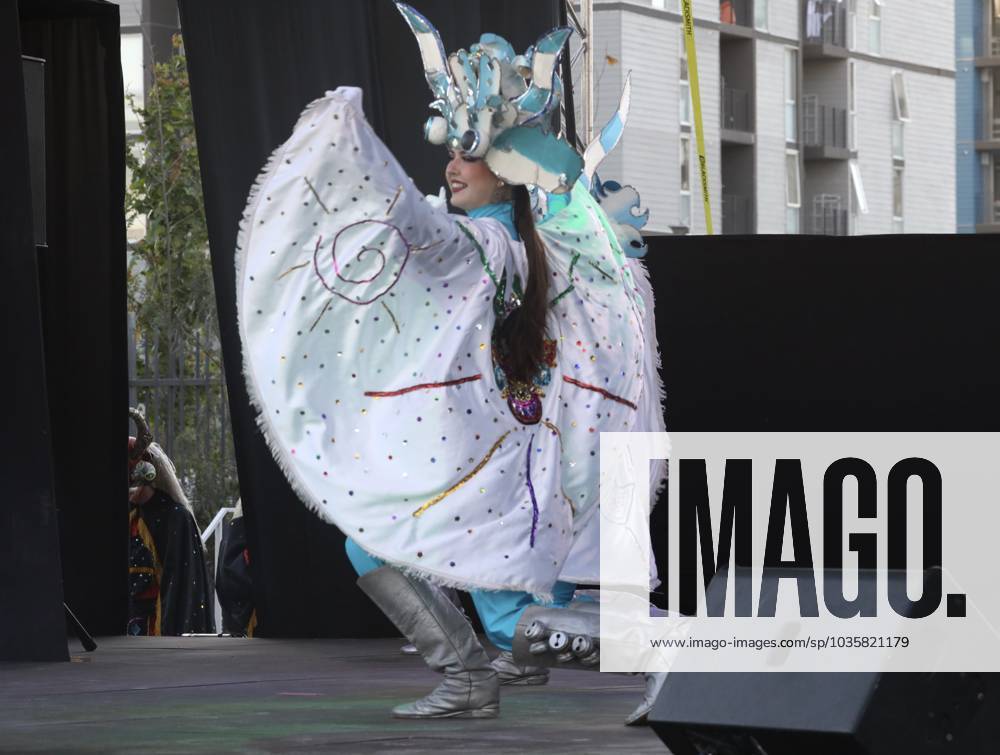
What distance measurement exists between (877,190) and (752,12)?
367 cm

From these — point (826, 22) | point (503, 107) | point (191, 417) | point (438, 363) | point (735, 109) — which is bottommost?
point (191, 417)

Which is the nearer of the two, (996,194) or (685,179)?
(685,179)

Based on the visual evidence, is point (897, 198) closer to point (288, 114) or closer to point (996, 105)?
point (996, 105)

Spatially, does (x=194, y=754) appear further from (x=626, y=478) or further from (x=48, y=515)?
(x=48, y=515)

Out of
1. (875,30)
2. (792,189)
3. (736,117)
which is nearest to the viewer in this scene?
(736,117)

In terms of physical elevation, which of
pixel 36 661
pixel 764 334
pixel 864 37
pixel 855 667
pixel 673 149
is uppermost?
pixel 864 37

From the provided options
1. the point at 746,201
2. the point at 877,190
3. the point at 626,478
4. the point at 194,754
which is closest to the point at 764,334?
the point at 626,478

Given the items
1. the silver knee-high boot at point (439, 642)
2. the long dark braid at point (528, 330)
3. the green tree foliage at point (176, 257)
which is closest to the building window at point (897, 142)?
the green tree foliage at point (176, 257)

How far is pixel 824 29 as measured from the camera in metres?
27.8

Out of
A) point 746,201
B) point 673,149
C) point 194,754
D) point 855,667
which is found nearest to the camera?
point 855,667

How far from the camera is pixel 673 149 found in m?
24.5

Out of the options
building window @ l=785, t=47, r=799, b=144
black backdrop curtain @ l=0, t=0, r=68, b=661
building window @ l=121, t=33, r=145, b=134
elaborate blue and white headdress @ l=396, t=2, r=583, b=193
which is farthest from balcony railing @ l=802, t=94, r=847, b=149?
elaborate blue and white headdress @ l=396, t=2, r=583, b=193

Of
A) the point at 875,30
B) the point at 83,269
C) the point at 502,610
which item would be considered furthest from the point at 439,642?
the point at 875,30

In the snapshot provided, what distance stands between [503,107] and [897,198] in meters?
25.0
